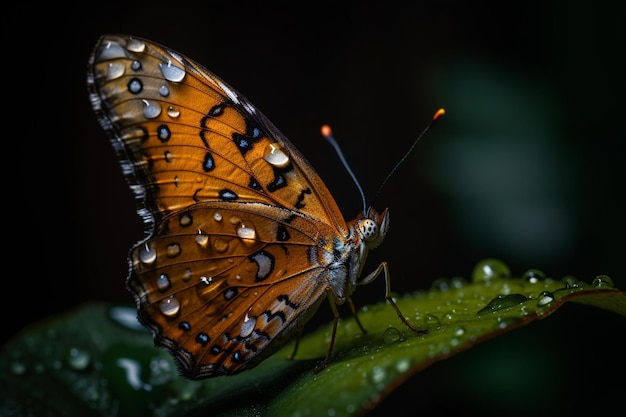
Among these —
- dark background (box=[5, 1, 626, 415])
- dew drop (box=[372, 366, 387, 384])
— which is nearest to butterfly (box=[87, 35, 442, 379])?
dew drop (box=[372, 366, 387, 384])

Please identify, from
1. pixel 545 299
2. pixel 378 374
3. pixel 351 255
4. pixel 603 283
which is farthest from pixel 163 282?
pixel 603 283

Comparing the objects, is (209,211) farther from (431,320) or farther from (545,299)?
(545,299)

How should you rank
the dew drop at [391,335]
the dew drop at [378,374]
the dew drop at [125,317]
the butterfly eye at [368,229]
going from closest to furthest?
the dew drop at [378,374], the dew drop at [391,335], the butterfly eye at [368,229], the dew drop at [125,317]

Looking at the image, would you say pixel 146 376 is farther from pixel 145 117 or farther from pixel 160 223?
pixel 145 117

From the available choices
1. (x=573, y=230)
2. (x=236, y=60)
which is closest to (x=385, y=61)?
(x=236, y=60)

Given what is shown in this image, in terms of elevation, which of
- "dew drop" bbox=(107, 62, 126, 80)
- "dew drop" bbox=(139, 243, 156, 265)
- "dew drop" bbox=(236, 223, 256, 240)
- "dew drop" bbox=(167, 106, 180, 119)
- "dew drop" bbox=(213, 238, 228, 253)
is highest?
"dew drop" bbox=(107, 62, 126, 80)

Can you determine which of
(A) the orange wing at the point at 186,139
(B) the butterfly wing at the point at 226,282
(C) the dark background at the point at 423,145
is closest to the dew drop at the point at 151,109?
(A) the orange wing at the point at 186,139

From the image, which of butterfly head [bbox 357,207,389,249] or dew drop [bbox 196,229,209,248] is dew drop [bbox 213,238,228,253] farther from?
butterfly head [bbox 357,207,389,249]

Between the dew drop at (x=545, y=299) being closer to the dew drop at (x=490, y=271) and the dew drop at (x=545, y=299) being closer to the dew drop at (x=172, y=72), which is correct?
the dew drop at (x=490, y=271)
